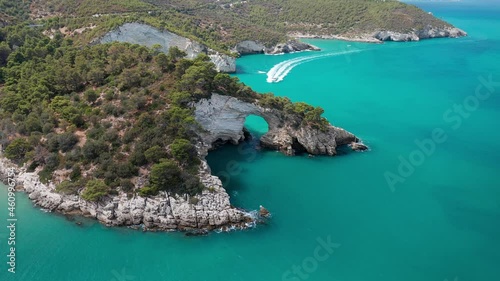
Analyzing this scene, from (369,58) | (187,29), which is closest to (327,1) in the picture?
(369,58)

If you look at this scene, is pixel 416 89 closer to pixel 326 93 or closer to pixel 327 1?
pixel 326 93

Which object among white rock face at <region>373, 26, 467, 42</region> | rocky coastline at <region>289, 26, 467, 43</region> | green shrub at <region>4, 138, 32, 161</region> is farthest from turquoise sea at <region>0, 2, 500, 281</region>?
white rock face at <region>373, 26, 467, 42</region>

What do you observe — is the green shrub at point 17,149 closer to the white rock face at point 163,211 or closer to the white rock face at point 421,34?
the white rock face at point 163,211

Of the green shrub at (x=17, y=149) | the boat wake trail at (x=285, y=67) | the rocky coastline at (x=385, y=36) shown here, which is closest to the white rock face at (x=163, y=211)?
the green shrub at (x=17, y=149)

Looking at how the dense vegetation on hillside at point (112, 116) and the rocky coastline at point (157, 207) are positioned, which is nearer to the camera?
the rocky coastline at point (157, 207)

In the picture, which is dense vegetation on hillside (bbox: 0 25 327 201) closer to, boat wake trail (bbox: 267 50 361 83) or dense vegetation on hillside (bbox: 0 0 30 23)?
boat wake trail (bbox: 267 50 361 83)

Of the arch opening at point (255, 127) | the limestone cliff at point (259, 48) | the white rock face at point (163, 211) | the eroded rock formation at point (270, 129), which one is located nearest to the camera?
the white rock face at point (163, 211)
